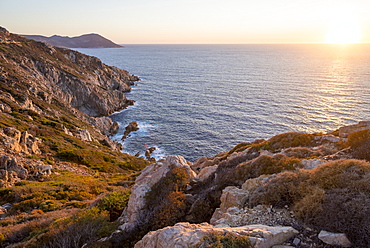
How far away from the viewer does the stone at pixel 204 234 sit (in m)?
7.81

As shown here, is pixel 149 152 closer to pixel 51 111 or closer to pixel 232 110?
pixel 51 111

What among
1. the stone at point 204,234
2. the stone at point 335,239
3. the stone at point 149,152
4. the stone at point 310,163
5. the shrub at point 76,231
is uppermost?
the stone at point 310,163

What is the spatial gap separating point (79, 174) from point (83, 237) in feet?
74.6

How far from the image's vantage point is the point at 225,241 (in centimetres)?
769

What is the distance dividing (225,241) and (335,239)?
3.58 meters

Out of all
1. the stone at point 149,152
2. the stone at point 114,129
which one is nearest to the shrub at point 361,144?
the stone at point 149,152

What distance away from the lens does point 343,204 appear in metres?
8.58

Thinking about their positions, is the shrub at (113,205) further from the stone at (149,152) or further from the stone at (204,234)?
the stone at (149,152)

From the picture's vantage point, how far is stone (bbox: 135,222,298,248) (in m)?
7.81

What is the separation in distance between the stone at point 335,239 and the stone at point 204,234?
874mm

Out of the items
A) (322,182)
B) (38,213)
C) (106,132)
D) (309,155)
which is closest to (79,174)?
(38,213)

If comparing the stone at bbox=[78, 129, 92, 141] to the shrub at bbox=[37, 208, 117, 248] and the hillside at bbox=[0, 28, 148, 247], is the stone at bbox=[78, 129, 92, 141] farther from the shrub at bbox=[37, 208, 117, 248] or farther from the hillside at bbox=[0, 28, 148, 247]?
the shrub at bbox=[37, 208, 117, 248]

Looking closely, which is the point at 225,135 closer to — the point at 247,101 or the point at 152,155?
the point at 152,155

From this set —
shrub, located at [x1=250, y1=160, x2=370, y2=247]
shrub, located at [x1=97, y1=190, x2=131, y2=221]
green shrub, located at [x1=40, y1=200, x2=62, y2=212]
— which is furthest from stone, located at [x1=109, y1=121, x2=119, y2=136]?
shrub, located at [x1=250, y1=160, x2=370, y2=247]
